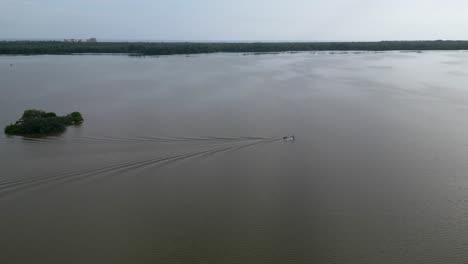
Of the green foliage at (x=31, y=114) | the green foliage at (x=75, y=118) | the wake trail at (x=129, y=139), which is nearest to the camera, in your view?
the wake trail at (x=129, y=139)

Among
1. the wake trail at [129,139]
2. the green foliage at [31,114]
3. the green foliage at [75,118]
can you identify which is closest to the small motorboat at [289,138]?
the wake trail at [129,139]

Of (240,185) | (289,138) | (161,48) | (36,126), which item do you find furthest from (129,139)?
(161,48)

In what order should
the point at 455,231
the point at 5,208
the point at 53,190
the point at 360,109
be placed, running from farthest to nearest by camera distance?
the point at 360,109 → the point at 53,190 → the point at 5,208 → the point at 455,231

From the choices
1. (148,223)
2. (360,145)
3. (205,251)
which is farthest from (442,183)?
(148,223)

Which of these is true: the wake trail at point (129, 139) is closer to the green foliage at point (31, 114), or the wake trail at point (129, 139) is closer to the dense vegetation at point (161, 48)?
the green foliage at point (31, 114)

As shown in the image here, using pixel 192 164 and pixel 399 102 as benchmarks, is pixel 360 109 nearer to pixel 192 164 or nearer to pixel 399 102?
pixel 399 102

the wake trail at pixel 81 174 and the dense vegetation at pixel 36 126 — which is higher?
the dense vegetation at pixel 36 126

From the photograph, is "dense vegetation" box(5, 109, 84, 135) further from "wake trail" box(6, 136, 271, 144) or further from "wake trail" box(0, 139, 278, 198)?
"wake trail" box(0, 139, 278, 198)

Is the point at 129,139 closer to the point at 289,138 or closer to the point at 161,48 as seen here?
→ the point at 289,138
